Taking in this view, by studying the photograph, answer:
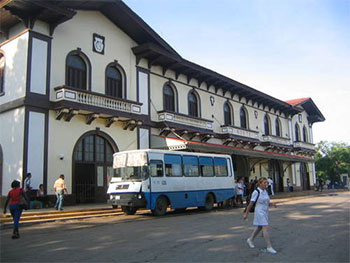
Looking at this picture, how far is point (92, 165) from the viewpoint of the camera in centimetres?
2084

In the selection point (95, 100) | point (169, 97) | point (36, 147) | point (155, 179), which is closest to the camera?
point (155, 179)

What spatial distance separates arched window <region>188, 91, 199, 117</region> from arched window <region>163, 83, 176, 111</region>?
192cm

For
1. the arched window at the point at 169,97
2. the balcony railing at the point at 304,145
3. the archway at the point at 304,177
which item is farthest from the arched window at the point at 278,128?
the arched window at the point at 169,97

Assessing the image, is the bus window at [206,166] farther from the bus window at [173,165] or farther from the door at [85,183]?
the door at [85,183]

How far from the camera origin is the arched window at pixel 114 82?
2245cm

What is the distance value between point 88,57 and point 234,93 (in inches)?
661

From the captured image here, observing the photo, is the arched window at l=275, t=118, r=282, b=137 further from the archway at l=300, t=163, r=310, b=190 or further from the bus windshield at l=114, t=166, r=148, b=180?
the bus windshield at l=114, t=166, r=148, b=180

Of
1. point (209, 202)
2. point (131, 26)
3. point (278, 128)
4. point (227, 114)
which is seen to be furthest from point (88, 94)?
point (278, 128)

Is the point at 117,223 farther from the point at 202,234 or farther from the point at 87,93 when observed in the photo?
the point at 87,93

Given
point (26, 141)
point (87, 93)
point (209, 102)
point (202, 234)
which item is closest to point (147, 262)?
point (202, 234)

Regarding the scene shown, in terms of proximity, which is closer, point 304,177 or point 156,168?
point 156,168

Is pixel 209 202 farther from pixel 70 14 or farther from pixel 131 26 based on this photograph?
pixel 131 26

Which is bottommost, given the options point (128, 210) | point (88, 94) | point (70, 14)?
point (128, 210)

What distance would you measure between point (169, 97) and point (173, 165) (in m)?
11.1
